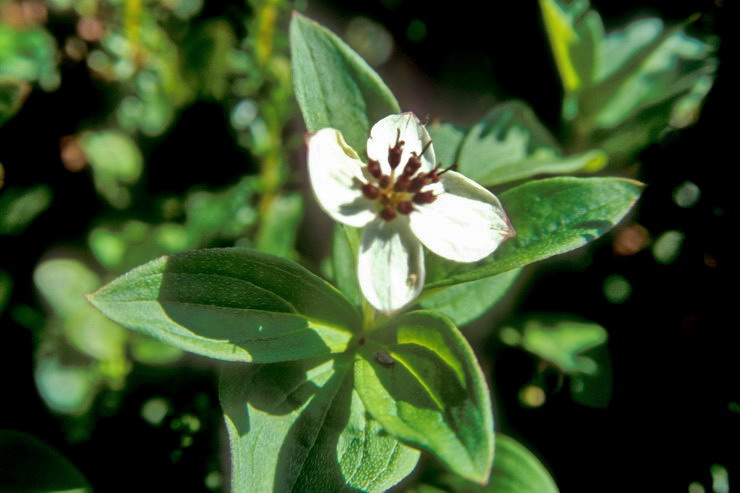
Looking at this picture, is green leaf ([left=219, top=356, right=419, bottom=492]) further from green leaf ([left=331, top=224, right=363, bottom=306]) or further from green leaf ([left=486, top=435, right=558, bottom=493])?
green leaf ([left=486, top=435, right=558, bottom=493])

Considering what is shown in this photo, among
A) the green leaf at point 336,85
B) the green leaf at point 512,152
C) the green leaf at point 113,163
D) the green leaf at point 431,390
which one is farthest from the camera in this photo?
the green leaf at point 113,163

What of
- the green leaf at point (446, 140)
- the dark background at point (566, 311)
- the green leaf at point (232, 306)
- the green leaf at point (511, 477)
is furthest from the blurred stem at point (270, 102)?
the green leaf at point (511, 477)

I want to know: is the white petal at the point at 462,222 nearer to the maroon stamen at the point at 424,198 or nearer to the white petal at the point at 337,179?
the maroon stamen at the point at 424,198

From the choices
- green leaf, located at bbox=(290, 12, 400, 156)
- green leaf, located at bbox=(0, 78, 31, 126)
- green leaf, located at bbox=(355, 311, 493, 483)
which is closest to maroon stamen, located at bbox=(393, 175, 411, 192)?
green leaf, located at bbox=(290, 12, 400, 156)

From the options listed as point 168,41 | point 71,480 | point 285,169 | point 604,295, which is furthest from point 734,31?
point 71,480

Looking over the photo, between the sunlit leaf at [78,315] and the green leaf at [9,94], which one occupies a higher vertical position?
the green leaf at [9,94]

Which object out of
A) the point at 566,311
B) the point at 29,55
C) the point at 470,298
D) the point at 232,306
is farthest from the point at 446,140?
the point at 29,55
